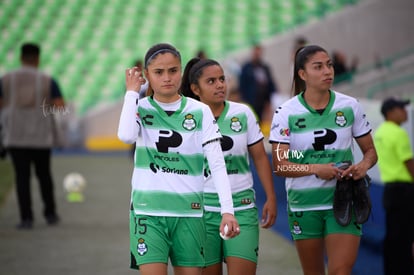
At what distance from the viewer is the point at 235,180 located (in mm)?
6621

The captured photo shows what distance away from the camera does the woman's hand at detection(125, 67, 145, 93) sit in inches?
221

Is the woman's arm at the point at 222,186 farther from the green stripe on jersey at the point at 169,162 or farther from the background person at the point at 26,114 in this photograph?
the background person at the point at 26,114

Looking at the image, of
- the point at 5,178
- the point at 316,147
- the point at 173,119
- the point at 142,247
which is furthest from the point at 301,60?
the point at 5,178

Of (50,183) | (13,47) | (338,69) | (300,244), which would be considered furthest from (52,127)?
(13,47)

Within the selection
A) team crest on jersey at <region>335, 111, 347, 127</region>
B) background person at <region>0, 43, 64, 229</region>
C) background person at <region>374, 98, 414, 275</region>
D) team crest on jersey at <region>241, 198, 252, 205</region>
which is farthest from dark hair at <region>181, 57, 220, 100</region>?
background person at <region>0, 43, 64, 229</region>

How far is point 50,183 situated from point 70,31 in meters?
23.6

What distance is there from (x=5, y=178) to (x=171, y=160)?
13.6 metres

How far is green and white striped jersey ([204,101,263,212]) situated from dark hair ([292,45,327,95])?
0.39 m

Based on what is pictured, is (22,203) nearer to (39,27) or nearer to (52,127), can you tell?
(52,127)

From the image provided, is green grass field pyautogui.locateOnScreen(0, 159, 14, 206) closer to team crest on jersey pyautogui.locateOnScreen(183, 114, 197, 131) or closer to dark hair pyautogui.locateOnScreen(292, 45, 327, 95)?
dark hair pyautogui.locateOnScreen(292, 45, 327, 95)

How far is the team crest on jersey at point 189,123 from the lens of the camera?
568cm

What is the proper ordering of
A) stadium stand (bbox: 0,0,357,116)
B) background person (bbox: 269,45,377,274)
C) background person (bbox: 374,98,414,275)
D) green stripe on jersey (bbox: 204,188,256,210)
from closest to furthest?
background person (bbox: 269,45,377,274) < green stripe on jersey (bbox: 204,188,256,210) < background person (bbox: 374,98,414,275) < stadium stand (bbox: 0,0,357,116)

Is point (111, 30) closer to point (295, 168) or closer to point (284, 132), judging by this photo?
point (284, 132)

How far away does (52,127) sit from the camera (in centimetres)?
1219
